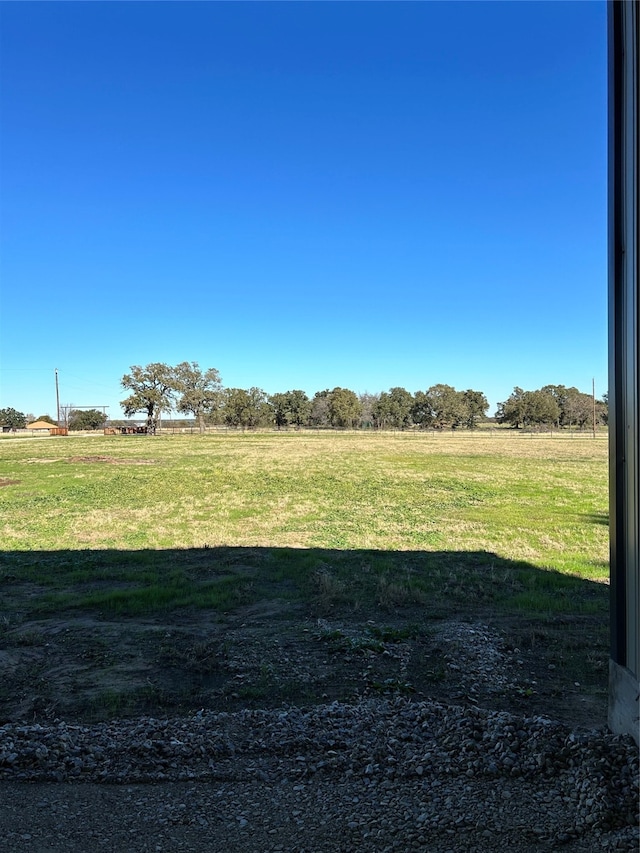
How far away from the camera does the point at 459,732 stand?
3184mm

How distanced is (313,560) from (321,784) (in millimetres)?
5668

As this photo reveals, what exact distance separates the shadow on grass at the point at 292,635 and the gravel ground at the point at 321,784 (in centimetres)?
56

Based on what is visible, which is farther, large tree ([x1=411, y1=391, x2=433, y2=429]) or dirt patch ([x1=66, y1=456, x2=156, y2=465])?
large tree ([x1=411, y1=391, x2=433, y2=429])

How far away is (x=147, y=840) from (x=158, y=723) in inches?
41.6

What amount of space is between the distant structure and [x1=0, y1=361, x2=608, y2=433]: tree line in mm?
81718

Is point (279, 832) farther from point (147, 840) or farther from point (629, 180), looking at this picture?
point (629, 180)

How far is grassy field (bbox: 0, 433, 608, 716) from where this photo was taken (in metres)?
5.62

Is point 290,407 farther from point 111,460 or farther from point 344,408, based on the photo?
point 111,460

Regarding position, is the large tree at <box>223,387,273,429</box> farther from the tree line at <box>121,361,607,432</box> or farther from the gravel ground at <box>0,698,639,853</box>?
the gravel ground at <box>0,698,639,853</box>

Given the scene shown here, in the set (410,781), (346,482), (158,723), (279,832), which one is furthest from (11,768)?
(346,482)

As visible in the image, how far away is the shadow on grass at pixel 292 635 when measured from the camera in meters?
4.00

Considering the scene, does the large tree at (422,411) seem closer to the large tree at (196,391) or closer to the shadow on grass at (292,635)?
the large tree at (196,391)

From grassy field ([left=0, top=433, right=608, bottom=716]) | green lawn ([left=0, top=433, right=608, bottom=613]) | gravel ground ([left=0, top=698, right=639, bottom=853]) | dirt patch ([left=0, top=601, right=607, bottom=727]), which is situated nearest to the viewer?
gravel ground ([left=0, top=698, right=639, bottom=853])

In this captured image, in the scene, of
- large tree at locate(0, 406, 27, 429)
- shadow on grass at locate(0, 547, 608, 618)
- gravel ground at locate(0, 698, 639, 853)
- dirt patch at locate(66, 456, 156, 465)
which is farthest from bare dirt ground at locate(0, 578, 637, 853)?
large tree at locate(0, 406, 27, 429)
